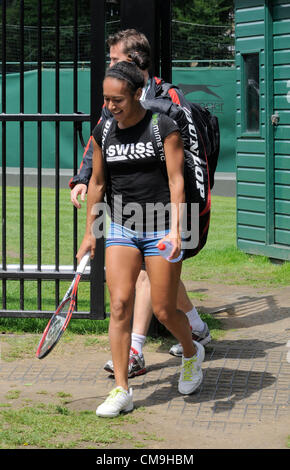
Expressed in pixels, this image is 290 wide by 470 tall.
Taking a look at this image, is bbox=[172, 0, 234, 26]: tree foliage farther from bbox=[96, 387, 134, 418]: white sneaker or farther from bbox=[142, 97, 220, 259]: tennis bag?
bbox=[96, 387, 134, 418]: white sneaker

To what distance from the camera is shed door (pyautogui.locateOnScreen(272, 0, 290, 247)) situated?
9.26m

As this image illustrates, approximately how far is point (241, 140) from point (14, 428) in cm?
629

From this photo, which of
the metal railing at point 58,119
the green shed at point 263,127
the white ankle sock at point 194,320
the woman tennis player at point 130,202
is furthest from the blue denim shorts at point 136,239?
the green shed at point 263,127

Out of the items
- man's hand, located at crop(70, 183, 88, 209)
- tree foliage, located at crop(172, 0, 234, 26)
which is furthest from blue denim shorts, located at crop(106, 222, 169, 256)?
Result: tree foliage, located at crop(172, 0, 234, 26)

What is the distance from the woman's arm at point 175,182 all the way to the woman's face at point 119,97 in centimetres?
27

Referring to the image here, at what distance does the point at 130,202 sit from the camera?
4695 millimetres

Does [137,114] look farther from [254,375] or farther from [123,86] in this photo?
[254,375]

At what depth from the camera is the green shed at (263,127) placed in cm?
934

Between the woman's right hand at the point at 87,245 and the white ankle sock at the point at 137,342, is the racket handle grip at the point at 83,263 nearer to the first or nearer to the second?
the woman's right hand at the point at 87,245

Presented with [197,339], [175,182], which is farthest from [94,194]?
[197,339]

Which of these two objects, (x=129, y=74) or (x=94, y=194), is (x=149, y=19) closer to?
(x=129, y=74)

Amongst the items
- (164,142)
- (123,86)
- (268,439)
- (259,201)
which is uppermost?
(123,86)

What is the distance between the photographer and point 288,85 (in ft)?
30.4
